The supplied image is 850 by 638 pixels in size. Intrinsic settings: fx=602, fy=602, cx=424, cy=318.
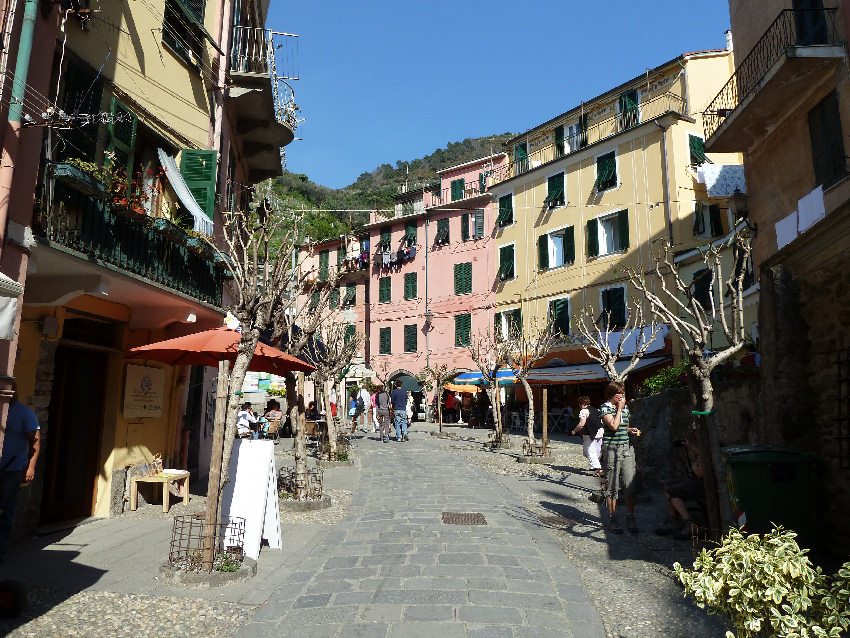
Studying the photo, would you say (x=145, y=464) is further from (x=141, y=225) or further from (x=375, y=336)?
(x=375, y=336)

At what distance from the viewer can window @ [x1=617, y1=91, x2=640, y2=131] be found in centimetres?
2662

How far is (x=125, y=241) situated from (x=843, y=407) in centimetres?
853

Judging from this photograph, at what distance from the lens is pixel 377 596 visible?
492 cm

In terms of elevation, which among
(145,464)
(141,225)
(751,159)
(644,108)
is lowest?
(145,464)

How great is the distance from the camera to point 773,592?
286 cm

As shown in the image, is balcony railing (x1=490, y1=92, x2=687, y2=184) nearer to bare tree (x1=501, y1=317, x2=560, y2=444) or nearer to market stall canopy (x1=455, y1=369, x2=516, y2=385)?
bare tree (x1=501, y1=317, x2=560, y2=444)

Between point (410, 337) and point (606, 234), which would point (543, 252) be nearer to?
point (606, 234)

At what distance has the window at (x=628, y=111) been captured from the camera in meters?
26.6

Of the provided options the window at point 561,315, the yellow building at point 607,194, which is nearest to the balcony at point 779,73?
the yellow building at point 607,194

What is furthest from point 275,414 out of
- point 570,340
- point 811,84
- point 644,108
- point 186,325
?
point 644,108

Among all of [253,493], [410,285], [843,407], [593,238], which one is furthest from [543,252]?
[253,493]

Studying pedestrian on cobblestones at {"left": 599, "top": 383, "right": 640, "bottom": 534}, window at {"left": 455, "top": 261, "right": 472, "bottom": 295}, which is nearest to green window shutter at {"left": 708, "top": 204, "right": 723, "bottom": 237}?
window at {"left": 455, "top": 261, "right": 472, "bottom": 295}

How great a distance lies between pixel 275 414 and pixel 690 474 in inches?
573

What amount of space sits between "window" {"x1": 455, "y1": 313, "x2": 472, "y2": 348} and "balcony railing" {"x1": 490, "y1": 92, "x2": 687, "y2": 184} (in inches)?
315
